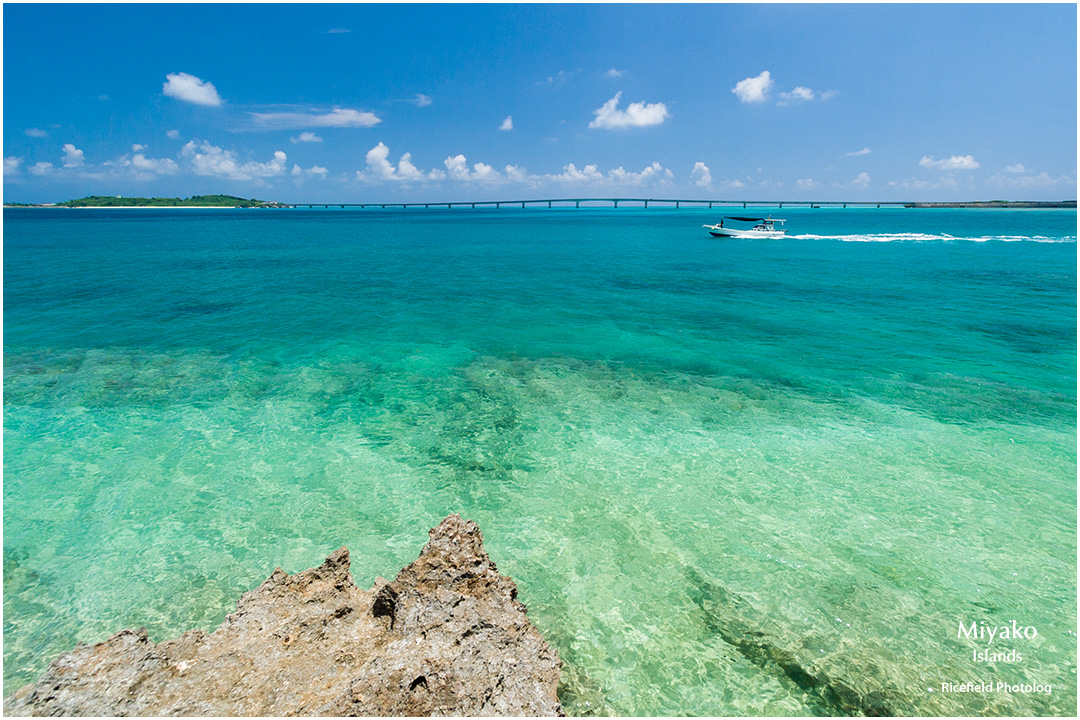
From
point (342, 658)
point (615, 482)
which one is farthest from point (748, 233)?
point (342, 658)

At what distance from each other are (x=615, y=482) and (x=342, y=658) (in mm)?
6426

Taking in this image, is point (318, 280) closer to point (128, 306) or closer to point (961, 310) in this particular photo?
point (128, 306)

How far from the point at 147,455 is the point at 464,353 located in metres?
9.57

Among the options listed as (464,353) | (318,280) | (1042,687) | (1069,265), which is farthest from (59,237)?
(1069,265)

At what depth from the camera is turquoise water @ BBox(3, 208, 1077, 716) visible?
21.2 ft

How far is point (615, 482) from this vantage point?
10133mm

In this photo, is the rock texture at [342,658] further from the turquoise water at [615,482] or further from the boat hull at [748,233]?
the boat hull at [748,233]

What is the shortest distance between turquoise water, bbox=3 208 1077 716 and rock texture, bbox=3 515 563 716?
5.84 ft

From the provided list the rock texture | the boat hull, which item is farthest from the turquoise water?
the boat hull

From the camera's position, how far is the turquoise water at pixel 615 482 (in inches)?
255

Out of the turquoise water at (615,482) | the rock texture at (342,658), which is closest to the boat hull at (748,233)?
the turquoise water at (615,482)

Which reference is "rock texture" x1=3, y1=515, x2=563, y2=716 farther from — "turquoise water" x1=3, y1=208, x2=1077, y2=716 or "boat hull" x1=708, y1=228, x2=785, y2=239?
"boat hull" x1=708, y1=228, x2=785, y2=239

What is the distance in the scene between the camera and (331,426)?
→ 12305 mm

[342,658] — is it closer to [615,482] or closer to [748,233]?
[615,482]
